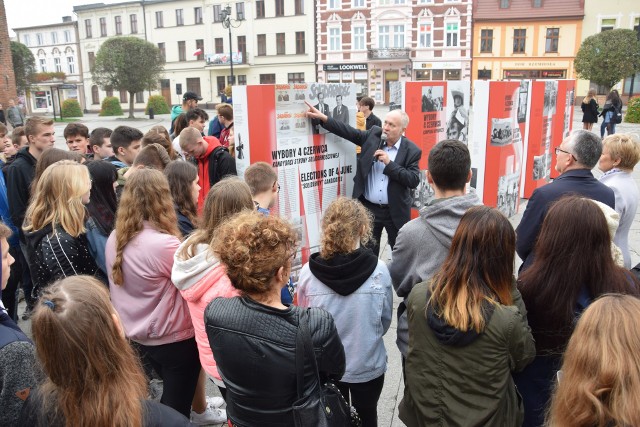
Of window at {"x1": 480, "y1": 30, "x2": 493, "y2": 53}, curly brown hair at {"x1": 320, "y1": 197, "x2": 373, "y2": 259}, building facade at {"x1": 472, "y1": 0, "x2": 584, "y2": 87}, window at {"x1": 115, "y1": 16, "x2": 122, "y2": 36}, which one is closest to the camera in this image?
curly brown hair at {"x1": 320, "y1": 197, "x2": 373, "y2": 259}

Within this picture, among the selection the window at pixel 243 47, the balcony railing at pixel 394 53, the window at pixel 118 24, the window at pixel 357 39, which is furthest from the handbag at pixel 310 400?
the window at pixel 118 24

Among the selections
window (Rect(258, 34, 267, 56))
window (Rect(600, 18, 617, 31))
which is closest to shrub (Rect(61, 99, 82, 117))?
window (Rect(258, 34, 267, 56))

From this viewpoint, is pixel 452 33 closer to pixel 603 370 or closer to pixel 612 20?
pixel 612 20

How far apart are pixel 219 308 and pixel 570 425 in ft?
3.75

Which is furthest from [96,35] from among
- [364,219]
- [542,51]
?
[364,219]

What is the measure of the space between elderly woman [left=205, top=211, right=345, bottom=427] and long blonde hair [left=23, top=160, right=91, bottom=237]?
4.53 feet

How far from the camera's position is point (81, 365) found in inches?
52.9

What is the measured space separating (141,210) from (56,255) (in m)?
0.56

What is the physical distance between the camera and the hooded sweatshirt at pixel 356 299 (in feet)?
7.72

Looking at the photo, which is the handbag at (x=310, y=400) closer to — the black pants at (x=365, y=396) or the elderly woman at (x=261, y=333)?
the elderly woman at (x=261, y=333)

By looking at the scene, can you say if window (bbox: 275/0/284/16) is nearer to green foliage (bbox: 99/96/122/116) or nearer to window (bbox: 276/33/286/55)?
window (bbox: 276/33/286/55)

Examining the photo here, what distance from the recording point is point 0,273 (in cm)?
200

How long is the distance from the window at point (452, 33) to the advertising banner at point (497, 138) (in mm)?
38064

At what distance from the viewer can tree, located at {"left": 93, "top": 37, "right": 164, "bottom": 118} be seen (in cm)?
3416
